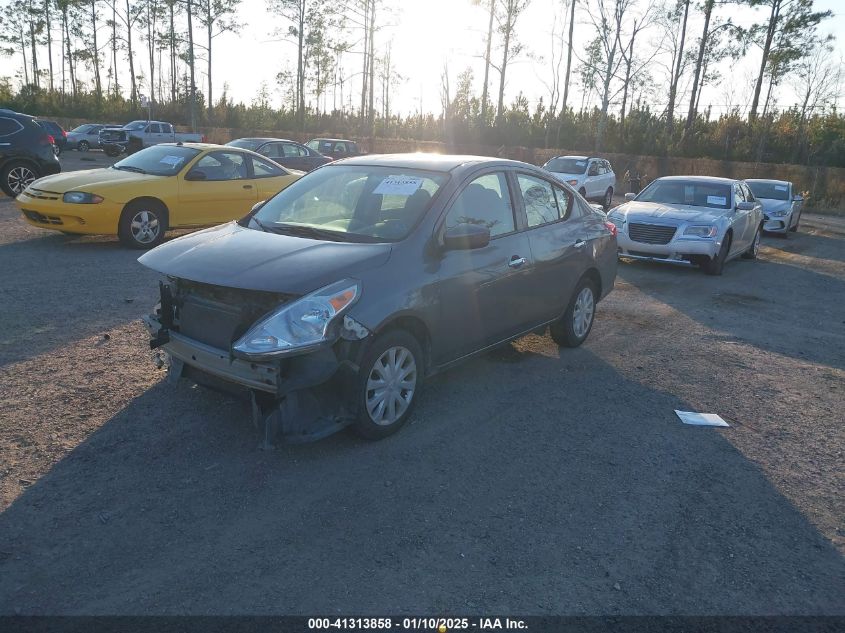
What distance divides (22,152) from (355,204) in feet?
37.2

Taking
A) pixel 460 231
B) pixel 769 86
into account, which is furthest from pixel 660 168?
pixel 460 231

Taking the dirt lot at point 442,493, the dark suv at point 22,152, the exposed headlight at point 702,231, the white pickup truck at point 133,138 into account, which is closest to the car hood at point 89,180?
the dirt lot at point 442,493

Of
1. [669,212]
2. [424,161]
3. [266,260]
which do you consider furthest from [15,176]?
[669,212]

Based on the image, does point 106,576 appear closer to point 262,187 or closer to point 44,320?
point 44,320

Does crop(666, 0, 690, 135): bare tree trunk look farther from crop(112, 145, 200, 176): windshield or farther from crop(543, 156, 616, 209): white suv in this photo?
crop(112, 145, 200, 176): windshield

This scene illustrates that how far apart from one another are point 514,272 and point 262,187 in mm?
7174

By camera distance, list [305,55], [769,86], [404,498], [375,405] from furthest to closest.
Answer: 1. [305,55]
2. [769,86]
3. [375,405]
4. [404,498]

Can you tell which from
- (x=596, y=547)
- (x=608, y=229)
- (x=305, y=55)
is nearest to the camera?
(x=596, y=547)

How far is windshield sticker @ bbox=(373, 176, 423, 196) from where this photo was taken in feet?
16.7

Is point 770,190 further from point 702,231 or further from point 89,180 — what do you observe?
point 89,180

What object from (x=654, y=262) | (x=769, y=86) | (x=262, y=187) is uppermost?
(x=769, y=86)

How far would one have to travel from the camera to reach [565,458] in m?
4.52

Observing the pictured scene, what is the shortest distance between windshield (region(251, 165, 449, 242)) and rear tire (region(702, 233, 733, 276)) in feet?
26.1

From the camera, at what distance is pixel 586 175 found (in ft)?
71.5
